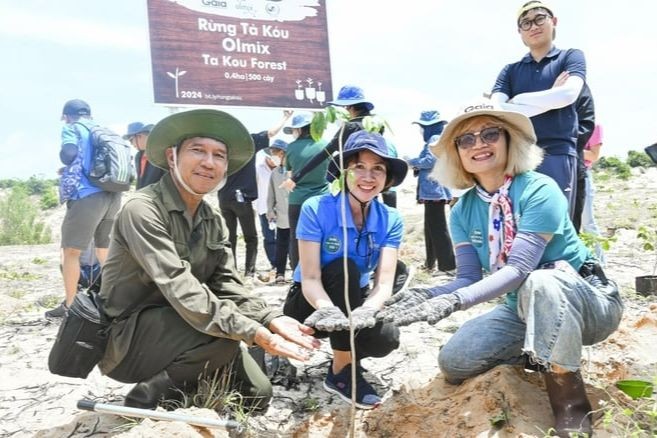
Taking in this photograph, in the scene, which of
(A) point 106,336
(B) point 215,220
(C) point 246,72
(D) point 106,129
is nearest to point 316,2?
(C) point 246,72

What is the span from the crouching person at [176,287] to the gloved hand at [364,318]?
20 centimetres

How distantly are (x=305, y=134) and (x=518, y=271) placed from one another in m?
3.09

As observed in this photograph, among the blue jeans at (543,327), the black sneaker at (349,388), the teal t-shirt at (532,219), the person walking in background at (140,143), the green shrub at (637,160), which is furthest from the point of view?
the green shrub at (637,160)

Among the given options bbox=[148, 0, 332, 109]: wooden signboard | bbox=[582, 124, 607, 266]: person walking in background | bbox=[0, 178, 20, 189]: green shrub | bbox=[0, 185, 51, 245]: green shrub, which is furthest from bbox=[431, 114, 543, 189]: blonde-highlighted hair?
bbox=[0, 178, 20, 189]: green shrub

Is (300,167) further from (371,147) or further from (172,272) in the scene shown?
(172,272)

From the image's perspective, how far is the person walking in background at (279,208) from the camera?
5.80 m

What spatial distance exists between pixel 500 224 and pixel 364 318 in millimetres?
658

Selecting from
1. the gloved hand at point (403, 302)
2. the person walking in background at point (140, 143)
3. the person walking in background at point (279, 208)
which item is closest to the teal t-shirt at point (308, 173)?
the person walking in background at point (279, 208)

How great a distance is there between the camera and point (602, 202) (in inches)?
536

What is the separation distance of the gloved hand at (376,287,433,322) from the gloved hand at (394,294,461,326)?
0.03 metres

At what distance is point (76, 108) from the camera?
445 centimetres

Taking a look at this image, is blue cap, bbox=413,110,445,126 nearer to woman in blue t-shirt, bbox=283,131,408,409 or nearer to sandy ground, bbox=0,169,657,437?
sandy ground, bbox=0,169,657,437

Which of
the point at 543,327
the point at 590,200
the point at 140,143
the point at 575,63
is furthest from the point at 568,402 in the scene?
the point at 140,143

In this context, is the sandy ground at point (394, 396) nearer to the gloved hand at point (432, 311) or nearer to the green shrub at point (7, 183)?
the gloved hand at point (432, 311)
